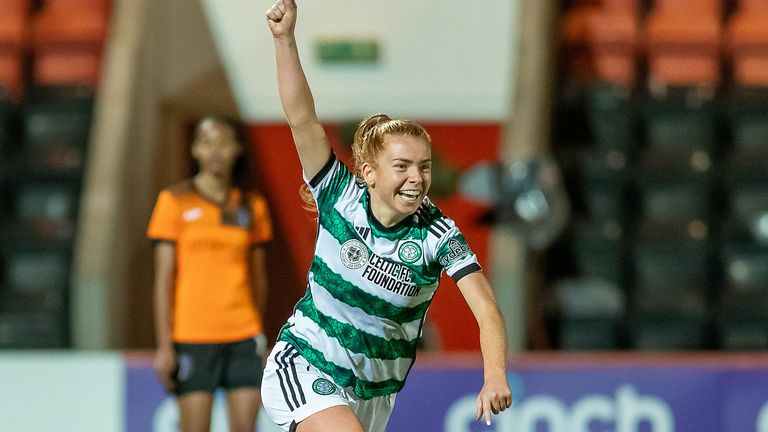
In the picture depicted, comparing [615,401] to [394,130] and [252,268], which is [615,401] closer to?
[252,268]

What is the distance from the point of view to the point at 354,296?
4.08m

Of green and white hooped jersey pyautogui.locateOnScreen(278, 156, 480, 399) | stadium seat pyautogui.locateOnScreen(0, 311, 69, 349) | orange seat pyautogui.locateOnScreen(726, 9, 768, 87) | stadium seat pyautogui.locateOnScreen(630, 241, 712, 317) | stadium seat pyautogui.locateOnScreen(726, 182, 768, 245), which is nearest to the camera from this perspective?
green and white hooped jersey pyautogui.locateOnScreen(278, 156, 480, 399)

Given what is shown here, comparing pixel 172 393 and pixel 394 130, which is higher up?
pixel 394 130

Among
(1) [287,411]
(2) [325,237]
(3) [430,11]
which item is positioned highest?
(3) [430,11]

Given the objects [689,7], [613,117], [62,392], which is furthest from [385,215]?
[689,7]

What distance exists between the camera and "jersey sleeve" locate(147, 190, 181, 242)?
5996 millimetres

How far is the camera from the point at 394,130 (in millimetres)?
3990

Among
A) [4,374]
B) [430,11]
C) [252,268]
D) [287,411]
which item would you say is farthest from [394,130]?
[430,11]

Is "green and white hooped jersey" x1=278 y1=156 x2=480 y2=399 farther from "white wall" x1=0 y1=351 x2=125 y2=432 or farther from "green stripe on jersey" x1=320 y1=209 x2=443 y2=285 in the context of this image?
"white wall" x1=0 y1=351 x2=125 y2=432

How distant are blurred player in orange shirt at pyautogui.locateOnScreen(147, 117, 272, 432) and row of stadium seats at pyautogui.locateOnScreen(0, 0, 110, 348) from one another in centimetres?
236

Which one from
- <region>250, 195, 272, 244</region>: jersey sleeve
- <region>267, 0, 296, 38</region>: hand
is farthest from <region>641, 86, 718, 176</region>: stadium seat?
<region>267, 0, 296, 38</region>: hand

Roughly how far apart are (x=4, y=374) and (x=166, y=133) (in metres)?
2.64

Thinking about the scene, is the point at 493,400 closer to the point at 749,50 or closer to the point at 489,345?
the point at 489,345

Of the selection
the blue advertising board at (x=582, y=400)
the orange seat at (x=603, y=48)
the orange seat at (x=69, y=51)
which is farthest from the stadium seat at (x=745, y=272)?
the orange seat at (x=69, y=51)
